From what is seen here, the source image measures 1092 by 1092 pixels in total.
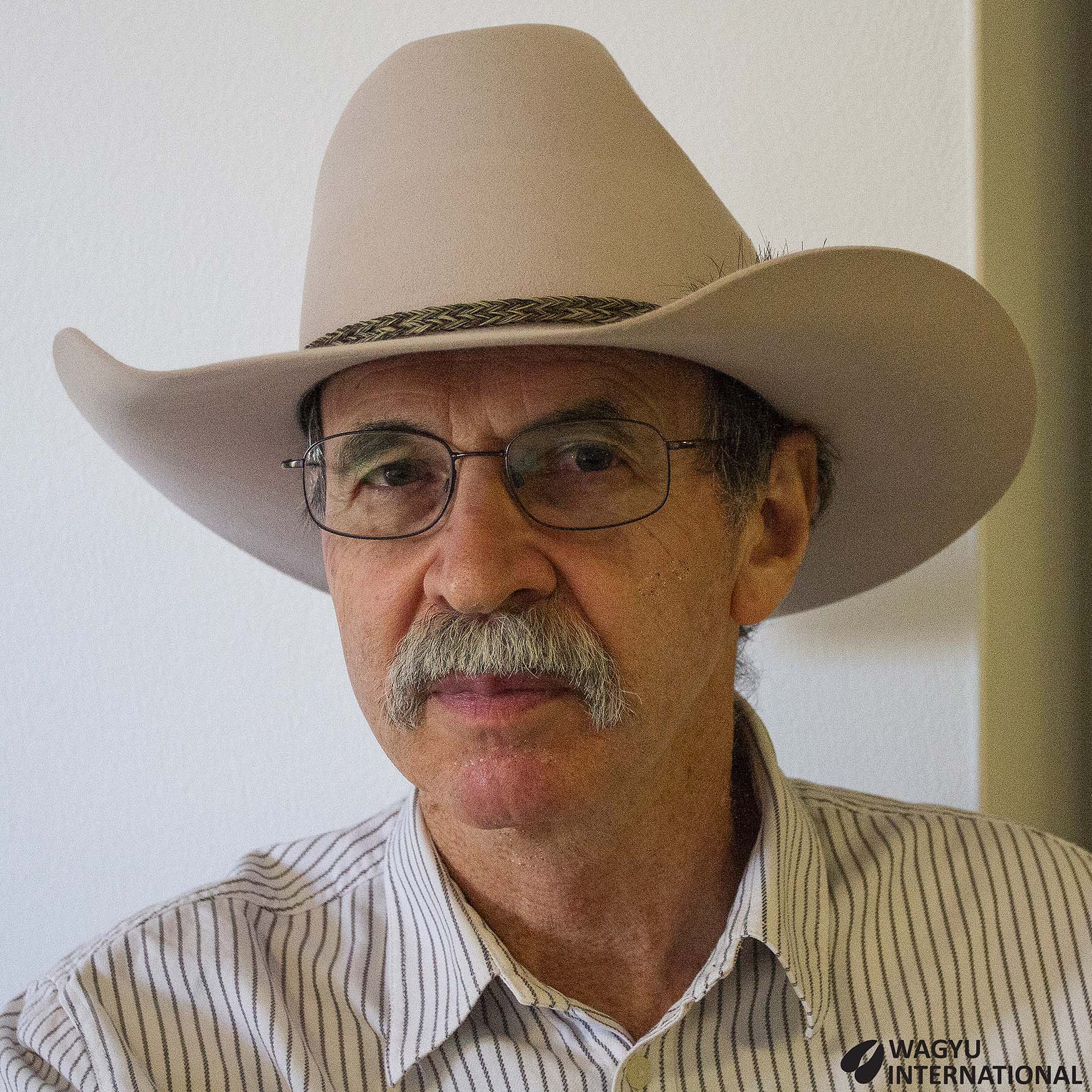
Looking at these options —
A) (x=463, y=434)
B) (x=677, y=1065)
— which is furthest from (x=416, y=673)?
(x=677, y=1065)

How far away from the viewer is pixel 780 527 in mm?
1499

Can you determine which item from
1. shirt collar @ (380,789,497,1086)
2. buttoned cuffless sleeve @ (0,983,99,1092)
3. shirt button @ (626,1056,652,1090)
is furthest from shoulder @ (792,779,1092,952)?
buttoned cuffless sleeve @ (0,983,99,1092)

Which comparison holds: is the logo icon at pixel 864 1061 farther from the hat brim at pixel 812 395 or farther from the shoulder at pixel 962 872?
the hat brim at pixel 812 395

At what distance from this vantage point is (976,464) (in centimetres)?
153

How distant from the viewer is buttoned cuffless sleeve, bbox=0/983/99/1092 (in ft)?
4.20

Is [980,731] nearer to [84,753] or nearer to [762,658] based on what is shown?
[762,658]

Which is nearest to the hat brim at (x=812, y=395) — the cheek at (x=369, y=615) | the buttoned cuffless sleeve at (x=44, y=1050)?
the cheek at (x=369, y=615)

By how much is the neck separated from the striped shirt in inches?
2.4

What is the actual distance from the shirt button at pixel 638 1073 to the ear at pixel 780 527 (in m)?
0.52

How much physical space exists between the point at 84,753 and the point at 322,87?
3.76 feet

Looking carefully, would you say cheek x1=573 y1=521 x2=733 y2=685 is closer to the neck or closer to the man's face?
the man's face

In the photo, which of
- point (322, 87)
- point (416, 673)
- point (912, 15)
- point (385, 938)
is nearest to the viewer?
point (416, 673)

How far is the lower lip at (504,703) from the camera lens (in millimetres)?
1213

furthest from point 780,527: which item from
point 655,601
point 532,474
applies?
point 532,474
